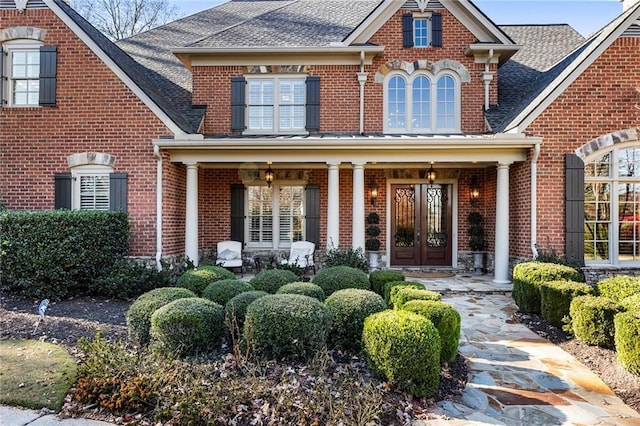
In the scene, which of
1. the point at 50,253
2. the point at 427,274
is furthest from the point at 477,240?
the point at 50,253

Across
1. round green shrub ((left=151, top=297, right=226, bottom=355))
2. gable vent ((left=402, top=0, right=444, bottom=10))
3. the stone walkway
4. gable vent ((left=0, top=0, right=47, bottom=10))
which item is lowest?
the stone walkway

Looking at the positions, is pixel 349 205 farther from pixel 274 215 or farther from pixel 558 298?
pixel 558 298

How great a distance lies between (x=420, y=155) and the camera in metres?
8.60

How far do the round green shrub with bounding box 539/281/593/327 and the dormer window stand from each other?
23.2 ft

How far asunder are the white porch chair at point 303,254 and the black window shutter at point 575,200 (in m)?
5.74

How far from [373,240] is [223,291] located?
19.2 ft

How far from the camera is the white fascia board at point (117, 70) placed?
8320 millimetres

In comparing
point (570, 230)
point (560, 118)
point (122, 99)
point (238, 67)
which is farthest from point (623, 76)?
point (122, 99)

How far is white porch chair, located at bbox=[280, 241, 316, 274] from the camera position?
9.51m

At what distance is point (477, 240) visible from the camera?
10148mm

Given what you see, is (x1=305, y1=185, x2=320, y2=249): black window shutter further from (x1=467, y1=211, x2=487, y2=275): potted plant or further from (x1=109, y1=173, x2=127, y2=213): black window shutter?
(x1=109, y1=173, x2=127, y2=213): black window shutter

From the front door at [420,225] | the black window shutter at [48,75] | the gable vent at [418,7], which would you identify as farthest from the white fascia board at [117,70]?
the gable vent at [418,7]

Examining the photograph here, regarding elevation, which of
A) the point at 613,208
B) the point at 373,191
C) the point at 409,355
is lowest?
the point at 409,355

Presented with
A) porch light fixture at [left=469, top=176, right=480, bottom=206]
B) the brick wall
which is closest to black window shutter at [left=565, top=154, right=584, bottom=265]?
porch light fixture at [left=469, top=176, right=480, bottom=206]
